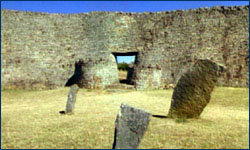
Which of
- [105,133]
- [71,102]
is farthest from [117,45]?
[105,133]

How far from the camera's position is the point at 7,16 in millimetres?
17453

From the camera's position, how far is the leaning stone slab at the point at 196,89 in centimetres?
613

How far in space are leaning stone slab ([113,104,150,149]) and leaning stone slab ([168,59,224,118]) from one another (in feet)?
8.78

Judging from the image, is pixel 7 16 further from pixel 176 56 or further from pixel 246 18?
pixel 246 18

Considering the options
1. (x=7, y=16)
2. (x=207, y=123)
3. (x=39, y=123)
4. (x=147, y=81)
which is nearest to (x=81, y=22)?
(x=7, y=16)

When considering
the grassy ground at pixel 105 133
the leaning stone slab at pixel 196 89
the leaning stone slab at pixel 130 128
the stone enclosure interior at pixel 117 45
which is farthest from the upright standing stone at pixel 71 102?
the stone enclosure interior at pixel 117 45

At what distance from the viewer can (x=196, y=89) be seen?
20.3 feet

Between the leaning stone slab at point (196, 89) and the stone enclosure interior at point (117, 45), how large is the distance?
8476 millimetres

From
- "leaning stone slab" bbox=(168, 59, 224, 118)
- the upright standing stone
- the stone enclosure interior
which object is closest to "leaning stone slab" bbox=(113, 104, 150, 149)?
"leaning stone slab" bbox=(168, 59, 224, 118)

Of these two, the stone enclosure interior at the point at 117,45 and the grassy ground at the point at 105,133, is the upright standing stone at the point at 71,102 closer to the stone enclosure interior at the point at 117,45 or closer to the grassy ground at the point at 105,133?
the grassy ground at the point at 105,133

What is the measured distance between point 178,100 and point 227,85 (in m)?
9.66

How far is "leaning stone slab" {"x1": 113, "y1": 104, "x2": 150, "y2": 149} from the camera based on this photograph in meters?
3.81

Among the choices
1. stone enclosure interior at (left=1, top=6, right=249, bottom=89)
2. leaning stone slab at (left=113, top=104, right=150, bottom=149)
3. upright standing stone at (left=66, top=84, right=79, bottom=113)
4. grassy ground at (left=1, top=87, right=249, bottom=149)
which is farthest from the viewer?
stone enclosure interior at (left=1, top=6, right=249, bottom=89)

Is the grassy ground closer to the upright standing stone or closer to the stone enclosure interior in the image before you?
the upright standing stone
